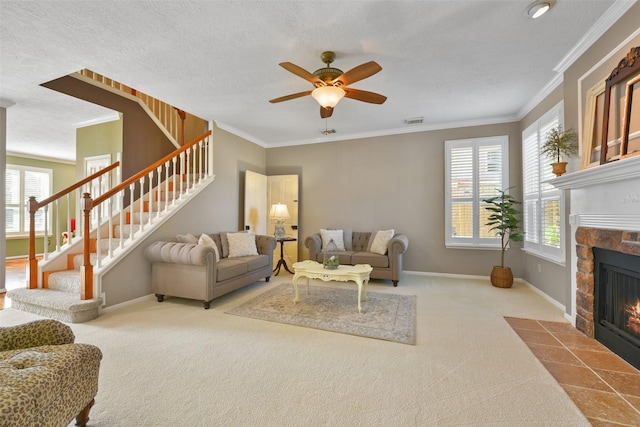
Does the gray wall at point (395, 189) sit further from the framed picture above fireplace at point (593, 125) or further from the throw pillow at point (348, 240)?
the framed picture above fireplace at point (593, 125)

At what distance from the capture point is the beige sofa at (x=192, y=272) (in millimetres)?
3514

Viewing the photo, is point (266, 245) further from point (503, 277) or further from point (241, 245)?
point (503, 277)

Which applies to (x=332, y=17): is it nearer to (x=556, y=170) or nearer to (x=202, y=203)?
(x=556, y=170)

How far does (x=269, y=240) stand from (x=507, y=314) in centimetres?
353

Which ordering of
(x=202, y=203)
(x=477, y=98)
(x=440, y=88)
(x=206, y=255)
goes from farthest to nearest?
(x=202, y=203) → (x=477, y=98) → (x=440, y=88) → (x=206, y=255)

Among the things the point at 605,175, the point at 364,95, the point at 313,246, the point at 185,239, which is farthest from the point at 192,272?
the point at 605,175

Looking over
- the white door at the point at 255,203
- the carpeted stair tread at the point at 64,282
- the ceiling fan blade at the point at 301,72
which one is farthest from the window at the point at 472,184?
the carpeted stair tread at the point at 64,282

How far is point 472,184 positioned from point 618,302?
9.73 feet

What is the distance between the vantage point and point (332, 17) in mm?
2387

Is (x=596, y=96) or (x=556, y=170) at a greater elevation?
(x=596, y=96)

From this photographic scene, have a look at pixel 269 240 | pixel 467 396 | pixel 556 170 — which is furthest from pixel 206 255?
pixel 556 170

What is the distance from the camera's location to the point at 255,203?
19.7ft

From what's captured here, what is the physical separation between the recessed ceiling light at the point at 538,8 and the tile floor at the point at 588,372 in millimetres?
2800

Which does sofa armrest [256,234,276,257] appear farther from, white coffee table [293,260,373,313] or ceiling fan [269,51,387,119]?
ceiling fan [269,51,387,119]
